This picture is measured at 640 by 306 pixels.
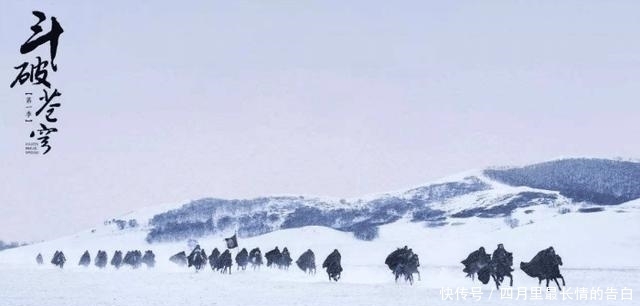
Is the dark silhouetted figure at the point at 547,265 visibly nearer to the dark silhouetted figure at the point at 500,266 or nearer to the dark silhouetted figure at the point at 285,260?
the dark silhouetted figure at the point at 500,266

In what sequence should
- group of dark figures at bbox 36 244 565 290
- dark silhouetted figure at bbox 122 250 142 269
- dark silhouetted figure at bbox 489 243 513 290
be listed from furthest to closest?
1. dark silhouetted figure at bbox 122 250 142 269
2. dark silhouetted figure at bbox 489 243 513 290
3. group of dark figures at bbox 36 244 565 290

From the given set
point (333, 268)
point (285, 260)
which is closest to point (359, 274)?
point (285, 260)

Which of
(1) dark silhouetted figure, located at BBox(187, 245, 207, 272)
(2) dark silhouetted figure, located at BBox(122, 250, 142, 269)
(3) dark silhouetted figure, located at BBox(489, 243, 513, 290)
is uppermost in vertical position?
(2) dark silhouetted figure, located at BBox(122, 250, 142, 269)

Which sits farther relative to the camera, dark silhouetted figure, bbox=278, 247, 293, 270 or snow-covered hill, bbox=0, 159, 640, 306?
dark silhouetted figure, bbox=278, 247, 293, 270

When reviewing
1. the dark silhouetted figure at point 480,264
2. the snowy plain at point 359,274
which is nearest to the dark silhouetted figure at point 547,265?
the snowy plain at point 359,274

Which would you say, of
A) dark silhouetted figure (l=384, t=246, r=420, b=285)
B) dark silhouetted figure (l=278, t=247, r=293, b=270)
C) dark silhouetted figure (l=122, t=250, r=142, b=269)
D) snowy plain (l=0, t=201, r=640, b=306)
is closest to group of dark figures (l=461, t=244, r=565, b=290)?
snowy plain (l=0, t=201, r=640, b=306)

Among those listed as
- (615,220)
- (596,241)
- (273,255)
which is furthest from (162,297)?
(615,220)

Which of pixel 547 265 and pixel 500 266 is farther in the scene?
pixel 500 266

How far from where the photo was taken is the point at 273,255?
5625 cm

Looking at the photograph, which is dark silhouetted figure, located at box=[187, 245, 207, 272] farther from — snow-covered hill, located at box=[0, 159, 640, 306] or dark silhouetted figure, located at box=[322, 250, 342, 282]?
dark silhouetted figure, located at box=[322, 250, 342, 282]

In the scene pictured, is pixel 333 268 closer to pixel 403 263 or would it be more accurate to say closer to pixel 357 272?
pixel 403 263

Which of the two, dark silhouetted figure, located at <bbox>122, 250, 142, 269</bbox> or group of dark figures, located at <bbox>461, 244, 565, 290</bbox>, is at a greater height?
dark silhouetted figure, located at <bbox>122, 250, 142, 269</bbox>

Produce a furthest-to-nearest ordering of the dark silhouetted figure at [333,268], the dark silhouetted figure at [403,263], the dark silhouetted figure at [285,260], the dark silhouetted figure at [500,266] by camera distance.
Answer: the dark silhouetted figure at [285,260] < the dark silhouetted figure at [333,268] < the dark silhouetted figure at [403,263] < the dark silhouetted figure at [500,266]

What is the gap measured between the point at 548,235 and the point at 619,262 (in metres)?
23.6
